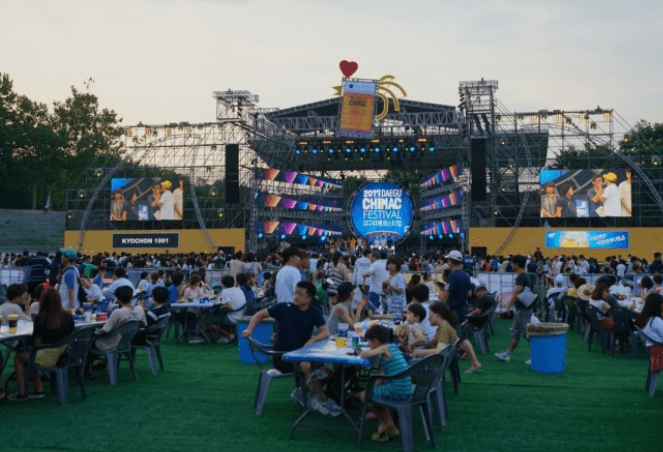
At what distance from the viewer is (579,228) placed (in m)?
35.7

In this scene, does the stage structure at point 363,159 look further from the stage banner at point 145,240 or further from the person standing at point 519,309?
the person standing at point 519,309

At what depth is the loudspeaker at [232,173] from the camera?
1373 inches

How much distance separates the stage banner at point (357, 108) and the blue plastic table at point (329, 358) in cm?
2755

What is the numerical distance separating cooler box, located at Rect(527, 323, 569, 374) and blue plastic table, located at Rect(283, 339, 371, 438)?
13.0ft

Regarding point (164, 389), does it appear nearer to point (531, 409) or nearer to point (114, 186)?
point (531, 409)

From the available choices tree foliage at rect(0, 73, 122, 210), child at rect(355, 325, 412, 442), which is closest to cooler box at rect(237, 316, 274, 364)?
child at rect(355, 325, 412, 442)

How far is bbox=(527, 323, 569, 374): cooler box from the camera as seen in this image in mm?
9664

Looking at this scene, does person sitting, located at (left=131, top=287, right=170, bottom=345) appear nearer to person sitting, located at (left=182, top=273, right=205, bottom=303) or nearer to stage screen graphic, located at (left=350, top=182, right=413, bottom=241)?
person sitting, located at (left=182, top=273, right=205, bottom=303)

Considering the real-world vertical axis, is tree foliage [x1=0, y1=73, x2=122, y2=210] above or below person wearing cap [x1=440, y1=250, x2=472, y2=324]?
above

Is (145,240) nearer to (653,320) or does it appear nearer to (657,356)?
(653,320)

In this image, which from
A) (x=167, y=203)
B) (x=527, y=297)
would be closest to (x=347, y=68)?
(x=167, y=203)

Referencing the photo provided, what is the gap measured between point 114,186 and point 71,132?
24.5 m

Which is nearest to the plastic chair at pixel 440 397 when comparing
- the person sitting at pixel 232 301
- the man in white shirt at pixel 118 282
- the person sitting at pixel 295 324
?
the person sitting at pixel 295 324

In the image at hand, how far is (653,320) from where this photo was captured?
819cm
